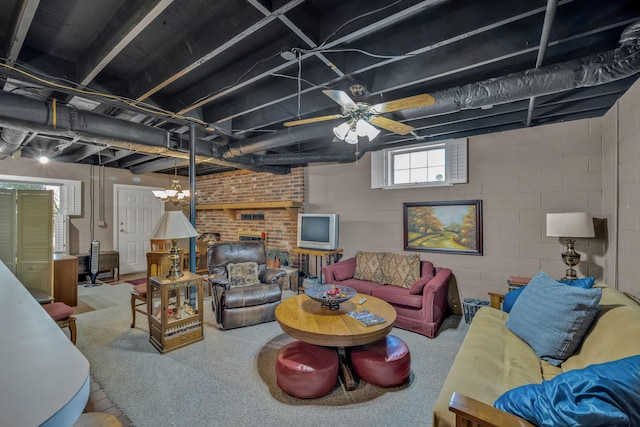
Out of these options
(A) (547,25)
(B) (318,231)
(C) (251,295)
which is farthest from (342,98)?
(B) (318,231)

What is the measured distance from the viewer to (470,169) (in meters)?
3.76

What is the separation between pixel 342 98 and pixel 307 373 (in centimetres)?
196

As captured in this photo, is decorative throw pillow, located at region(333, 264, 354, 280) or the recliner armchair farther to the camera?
decorative throw pillow, located at region(333, 264, 354, 280)

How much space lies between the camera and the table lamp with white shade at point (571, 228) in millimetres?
2729

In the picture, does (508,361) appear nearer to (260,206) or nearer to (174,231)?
(174,231)

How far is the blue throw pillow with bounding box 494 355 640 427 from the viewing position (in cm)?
96

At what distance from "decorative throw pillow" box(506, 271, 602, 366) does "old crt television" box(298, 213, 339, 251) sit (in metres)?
2.70

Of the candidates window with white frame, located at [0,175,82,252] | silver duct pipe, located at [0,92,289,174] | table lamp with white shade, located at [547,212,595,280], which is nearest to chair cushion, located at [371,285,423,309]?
table lamp with white shade, located at [547,212,595,280]

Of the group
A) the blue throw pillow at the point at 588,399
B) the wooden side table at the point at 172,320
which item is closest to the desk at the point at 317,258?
the wooden side table at the point at 172,320

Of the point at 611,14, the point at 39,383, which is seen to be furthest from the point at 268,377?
the point at 611,14

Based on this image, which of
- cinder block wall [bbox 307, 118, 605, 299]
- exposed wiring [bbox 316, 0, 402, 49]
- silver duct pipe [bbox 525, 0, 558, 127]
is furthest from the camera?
cinder block wall [bbox 307, 118, 605, 299]

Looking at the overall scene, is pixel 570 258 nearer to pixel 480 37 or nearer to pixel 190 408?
pixel 480 37

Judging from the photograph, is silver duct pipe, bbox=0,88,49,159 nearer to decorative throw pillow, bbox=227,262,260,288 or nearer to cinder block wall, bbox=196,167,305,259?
decorative throw pillow, bbox=227,262,260,288

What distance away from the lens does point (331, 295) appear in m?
2.64
